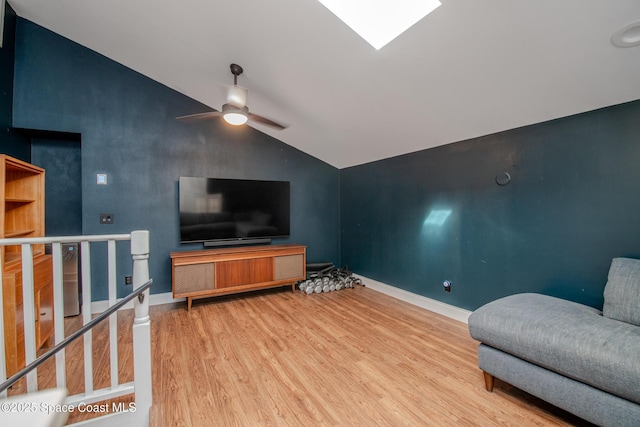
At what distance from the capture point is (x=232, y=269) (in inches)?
135

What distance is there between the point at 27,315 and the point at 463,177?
140 inches

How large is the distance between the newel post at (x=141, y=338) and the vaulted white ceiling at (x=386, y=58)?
195 cm

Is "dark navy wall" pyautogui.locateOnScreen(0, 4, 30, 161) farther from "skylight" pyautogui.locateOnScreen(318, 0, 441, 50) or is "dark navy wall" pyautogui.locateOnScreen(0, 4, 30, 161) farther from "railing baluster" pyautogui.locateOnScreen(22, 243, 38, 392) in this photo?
"skylight" pyautogui.locateOnScreen(318, 0, 441, 50)

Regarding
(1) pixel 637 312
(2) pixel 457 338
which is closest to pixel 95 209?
(2) pixel 457 338

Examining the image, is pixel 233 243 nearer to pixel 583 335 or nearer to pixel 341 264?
pixel 341 264

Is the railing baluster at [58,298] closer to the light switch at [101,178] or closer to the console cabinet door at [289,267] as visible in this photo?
the light switch at [101,178]

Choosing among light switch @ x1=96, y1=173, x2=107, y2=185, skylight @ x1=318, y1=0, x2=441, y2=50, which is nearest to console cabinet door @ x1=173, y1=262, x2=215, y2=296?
light switch @ x1=96, y1=173, x2=107, y2=185

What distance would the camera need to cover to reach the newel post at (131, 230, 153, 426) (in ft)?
4.76

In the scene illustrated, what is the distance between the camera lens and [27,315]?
1.33 meters

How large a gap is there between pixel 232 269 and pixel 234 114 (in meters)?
1.92

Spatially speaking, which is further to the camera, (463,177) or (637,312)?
(463,177)

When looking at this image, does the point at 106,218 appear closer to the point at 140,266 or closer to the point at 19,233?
the point at 19,233

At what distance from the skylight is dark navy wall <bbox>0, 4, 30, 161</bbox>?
327 cm

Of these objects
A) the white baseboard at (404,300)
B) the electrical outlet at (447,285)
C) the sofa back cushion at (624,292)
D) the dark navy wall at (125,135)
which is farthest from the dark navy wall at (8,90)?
the sofa back cushion at (624,292)
